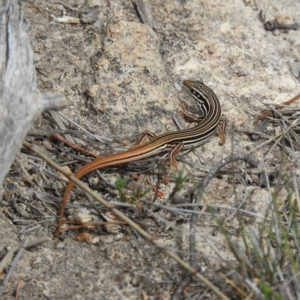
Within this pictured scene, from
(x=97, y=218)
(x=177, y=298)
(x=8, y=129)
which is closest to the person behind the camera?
(x=8, y=129)

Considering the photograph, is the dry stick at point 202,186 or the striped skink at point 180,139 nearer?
the dry stick at point 202,186

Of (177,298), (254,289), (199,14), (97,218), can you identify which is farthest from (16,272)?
(199,14)

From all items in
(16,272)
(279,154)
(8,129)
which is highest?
(8,129)

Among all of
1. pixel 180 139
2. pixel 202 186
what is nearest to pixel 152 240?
pixel 202 186

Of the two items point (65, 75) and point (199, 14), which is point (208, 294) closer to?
point (65, 75)

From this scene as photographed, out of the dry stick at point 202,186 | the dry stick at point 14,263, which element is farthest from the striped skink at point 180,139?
the dry stick at point 202,186

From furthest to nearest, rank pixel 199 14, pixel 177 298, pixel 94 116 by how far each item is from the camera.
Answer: pixel 199 14, pixel 94 116, pixel 177 298

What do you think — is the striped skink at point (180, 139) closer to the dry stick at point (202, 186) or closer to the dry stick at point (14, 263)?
the dry stick at point (14, 263)

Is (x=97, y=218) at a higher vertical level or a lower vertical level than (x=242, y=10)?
lower

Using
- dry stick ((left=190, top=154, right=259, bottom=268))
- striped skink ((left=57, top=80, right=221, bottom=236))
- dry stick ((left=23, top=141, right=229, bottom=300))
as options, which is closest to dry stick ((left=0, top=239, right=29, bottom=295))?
striped skink ((left=57, top=80, right=221, bottom=236))

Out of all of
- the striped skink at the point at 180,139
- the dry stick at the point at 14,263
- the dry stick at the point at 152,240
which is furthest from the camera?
the striped skink at the point at 180,139
